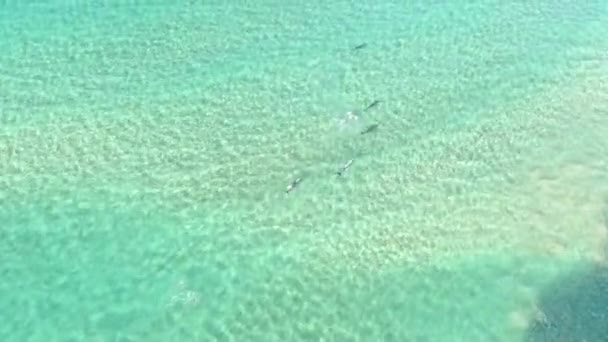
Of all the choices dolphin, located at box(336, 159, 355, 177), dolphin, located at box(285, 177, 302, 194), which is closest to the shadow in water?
dolphin, located at box(336, 159, 355, 177)

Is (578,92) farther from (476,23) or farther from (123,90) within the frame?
(123,90)

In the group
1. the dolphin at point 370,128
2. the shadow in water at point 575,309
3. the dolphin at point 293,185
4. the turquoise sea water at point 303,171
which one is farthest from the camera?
the dolphin at point 370,128

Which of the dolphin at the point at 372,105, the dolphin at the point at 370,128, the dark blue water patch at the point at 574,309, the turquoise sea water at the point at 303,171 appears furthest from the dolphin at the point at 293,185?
the dark blue water patch at the point at 574,309

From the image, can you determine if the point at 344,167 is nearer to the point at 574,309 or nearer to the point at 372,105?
the point at 372,105

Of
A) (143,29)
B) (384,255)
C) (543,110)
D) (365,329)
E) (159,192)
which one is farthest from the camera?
(143,29)

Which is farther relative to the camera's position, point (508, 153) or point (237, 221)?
point (508, 153)

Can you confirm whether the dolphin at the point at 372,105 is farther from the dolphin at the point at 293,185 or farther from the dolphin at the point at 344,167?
A: the dolphin at the point at 293,185

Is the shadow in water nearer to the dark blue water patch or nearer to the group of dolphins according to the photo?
the dark blue water patch

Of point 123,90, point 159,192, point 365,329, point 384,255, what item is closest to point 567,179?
point 384,255
